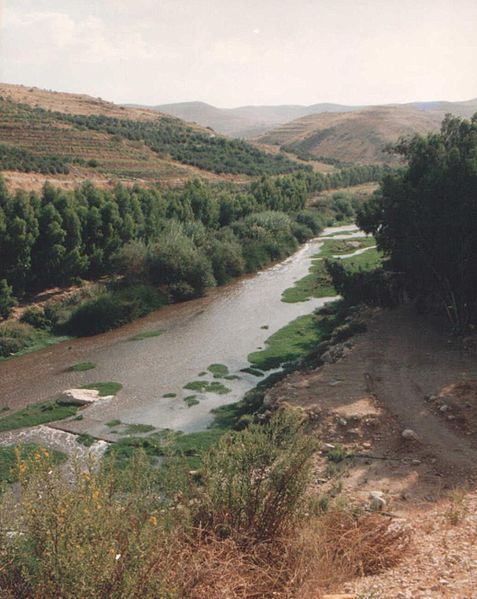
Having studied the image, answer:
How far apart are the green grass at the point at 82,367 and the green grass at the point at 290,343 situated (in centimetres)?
847

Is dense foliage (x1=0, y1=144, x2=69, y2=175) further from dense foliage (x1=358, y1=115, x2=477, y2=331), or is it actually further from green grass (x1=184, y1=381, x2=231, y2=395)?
dense foliage (x1=358, y1=115, x2=477, y2=331)

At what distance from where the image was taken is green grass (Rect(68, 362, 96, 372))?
2958 centimetres

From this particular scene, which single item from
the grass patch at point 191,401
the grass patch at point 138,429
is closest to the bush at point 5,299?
the grass patch at point 191,401

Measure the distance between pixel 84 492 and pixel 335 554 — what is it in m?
4.78

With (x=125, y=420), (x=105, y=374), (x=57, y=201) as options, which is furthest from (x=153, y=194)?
(x=125, y=420)

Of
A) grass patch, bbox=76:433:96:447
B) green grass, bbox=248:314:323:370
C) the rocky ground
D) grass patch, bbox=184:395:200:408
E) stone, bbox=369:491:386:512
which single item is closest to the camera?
the rocky ground

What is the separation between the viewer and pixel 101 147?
3187 inches

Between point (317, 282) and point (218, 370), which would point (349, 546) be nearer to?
point (218, 370)

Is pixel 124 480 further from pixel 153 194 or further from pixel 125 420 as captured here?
pixel 153 194

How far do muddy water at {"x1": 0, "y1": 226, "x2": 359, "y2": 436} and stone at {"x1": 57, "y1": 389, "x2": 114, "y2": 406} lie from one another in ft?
2.08

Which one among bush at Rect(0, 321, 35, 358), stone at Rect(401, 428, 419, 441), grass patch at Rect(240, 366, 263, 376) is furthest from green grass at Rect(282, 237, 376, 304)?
stone at Rect(401, 428, 419, 441)

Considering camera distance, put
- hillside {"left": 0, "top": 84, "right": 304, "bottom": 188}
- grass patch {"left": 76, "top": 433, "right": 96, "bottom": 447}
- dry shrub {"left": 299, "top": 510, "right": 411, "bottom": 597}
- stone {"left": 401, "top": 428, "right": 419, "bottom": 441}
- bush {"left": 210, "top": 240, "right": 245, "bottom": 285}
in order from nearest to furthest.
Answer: dry shrub {"left": 299, "top": 510, "right": 411, "bottom": 597}, stone {"left": 401, "top": 428, "right": 419, "bottom": 441}, grass patch {"left": 76, "top": 433, "right": 96, "bottom": 447}, bush {"left": 210, "top": 240, "right": 245, "bottom": 285}, hillside {"left": 0, "top": 84, "right": 304, "bottom": 188}

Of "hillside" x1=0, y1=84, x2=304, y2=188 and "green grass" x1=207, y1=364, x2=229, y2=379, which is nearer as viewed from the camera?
"green grass" x1=207, y1=364, x2=229, y2=379

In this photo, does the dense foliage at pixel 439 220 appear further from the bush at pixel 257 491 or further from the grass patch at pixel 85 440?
the bush at pixel 257 491
